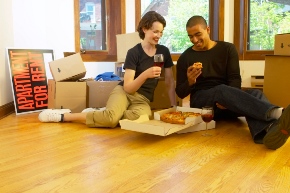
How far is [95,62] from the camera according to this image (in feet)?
13.9

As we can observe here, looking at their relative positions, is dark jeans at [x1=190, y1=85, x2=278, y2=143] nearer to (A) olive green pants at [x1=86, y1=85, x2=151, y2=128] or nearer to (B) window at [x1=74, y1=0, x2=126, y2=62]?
(A) olive green pants at [x1=86, y1=85, x2=151, y2=128]

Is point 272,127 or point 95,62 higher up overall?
point 95,62

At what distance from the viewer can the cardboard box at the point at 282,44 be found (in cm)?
259

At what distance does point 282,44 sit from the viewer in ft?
8.61

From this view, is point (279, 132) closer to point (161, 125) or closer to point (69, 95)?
point (161, 125)

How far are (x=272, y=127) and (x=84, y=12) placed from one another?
3.10 m

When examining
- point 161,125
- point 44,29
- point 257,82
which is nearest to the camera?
point 161,125

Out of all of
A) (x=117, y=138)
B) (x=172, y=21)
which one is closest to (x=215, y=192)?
(x=117, y=138)

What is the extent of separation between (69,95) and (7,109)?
658 millimetres

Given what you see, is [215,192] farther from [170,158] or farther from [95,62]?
[95,62]

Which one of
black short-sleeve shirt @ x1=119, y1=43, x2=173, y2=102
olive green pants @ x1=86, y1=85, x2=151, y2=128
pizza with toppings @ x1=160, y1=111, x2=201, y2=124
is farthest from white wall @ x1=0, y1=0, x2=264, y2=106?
pizza with toppings @ x1=160, y1=111, x2=201, y2=124

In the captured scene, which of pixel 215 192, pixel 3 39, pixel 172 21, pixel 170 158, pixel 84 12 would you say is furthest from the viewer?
pixel 172 21

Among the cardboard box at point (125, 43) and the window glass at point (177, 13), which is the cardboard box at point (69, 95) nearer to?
the cardboard box at point (125, 43)

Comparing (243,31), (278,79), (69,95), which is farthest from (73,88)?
(243,31)
